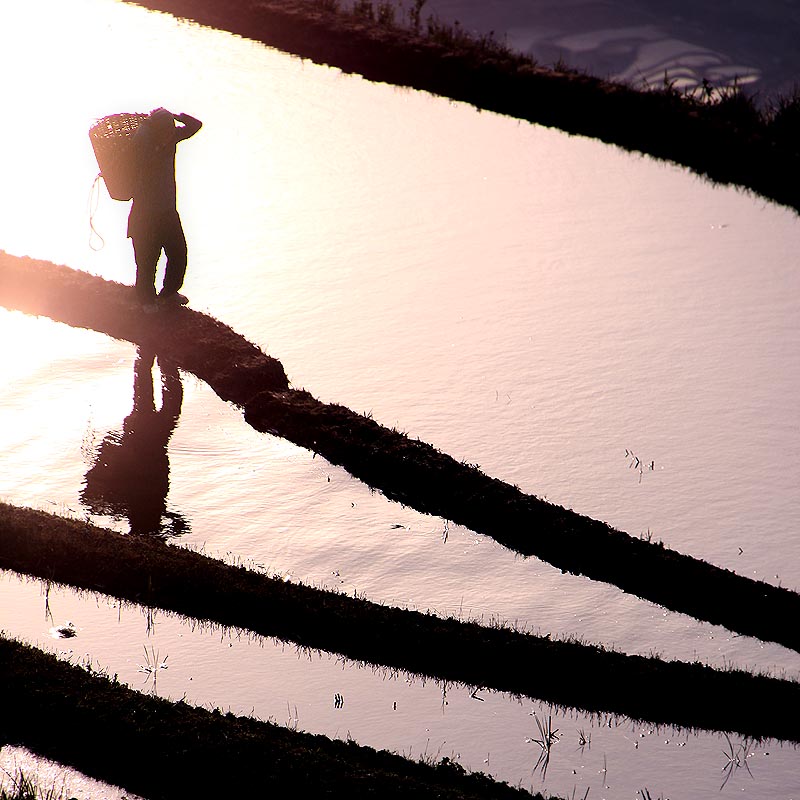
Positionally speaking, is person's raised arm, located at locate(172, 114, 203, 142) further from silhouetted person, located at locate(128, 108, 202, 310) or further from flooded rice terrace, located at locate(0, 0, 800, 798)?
flooded rice terrace, located at locate(0, 0, 800, 798)

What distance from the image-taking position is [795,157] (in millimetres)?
9695

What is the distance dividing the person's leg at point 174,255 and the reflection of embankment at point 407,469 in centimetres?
15

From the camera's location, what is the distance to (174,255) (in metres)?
7.01

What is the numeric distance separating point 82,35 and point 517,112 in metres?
3.97

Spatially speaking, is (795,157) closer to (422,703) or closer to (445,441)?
(445,441)

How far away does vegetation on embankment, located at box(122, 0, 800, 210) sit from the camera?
985cm

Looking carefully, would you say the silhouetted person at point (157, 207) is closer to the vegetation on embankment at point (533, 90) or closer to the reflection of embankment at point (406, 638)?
the reflection of embankment at point (406, 638)

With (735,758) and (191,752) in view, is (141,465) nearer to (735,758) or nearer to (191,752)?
(191,752)

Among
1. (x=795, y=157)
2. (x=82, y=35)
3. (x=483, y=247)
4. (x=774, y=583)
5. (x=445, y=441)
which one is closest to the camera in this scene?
(x=774, y=583)

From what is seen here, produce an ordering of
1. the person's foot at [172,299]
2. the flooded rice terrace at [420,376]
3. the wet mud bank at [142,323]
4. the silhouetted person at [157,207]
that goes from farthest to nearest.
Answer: the person's foot at [172,299] → the silhouetted person at [157,207] → the wet mud bank at [142,323] → the flooded rice terrace at [420,376]

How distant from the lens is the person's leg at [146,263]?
22.8 ft

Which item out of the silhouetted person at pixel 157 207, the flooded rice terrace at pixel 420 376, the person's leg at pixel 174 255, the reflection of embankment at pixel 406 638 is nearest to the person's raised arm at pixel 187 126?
the silhouetted person at pixel 157 207

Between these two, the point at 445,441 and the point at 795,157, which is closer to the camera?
the point at 445,441

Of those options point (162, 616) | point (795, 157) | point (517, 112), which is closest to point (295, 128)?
point (517, 112)
